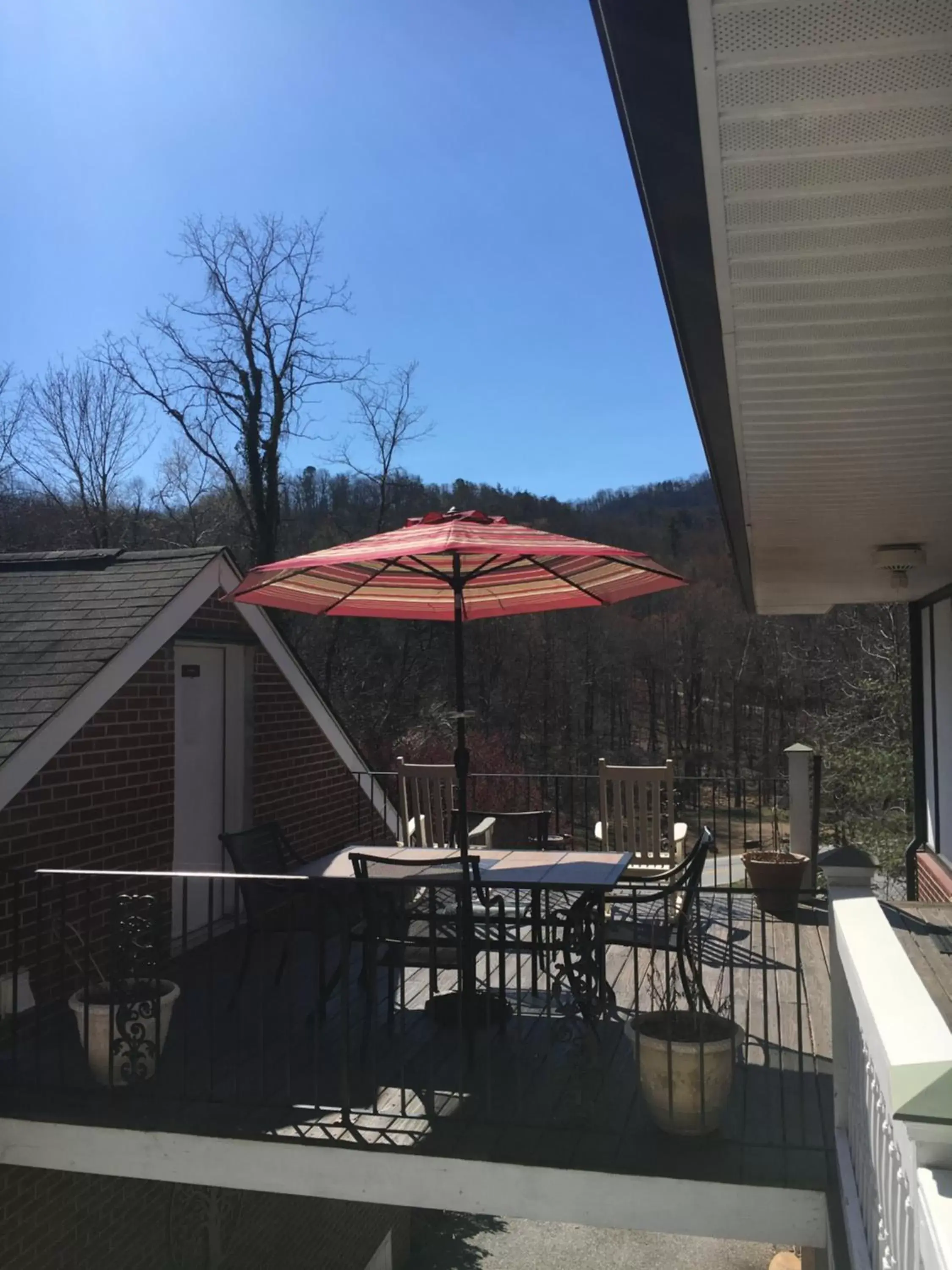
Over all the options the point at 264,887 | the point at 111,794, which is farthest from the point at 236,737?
the point at 264,887

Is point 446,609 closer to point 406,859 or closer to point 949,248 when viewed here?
point 406,859

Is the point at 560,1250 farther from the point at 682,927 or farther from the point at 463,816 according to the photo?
the point at 463,816

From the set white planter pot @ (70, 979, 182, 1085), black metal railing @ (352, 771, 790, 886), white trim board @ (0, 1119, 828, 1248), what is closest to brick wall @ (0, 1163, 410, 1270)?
white trim board @ (0, 1119, 828, 1248)

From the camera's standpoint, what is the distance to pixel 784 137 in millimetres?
1552

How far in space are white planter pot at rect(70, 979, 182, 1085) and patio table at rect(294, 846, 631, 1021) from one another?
0.89 metres

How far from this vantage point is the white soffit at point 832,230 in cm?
133

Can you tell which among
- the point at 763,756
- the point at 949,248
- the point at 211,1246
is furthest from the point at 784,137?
the point at 763,756

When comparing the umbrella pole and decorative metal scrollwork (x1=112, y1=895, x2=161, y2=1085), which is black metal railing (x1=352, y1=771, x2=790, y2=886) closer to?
the umbrella pole

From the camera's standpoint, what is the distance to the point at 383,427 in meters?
20.1

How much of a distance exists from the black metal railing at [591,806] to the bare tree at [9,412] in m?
12.9

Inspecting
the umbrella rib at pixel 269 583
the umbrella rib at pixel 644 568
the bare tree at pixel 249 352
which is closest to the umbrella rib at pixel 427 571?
the umbrella rib at pixel 269 583

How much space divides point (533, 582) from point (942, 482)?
219cm

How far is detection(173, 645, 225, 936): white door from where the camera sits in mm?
6066

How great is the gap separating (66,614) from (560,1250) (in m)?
7.21
